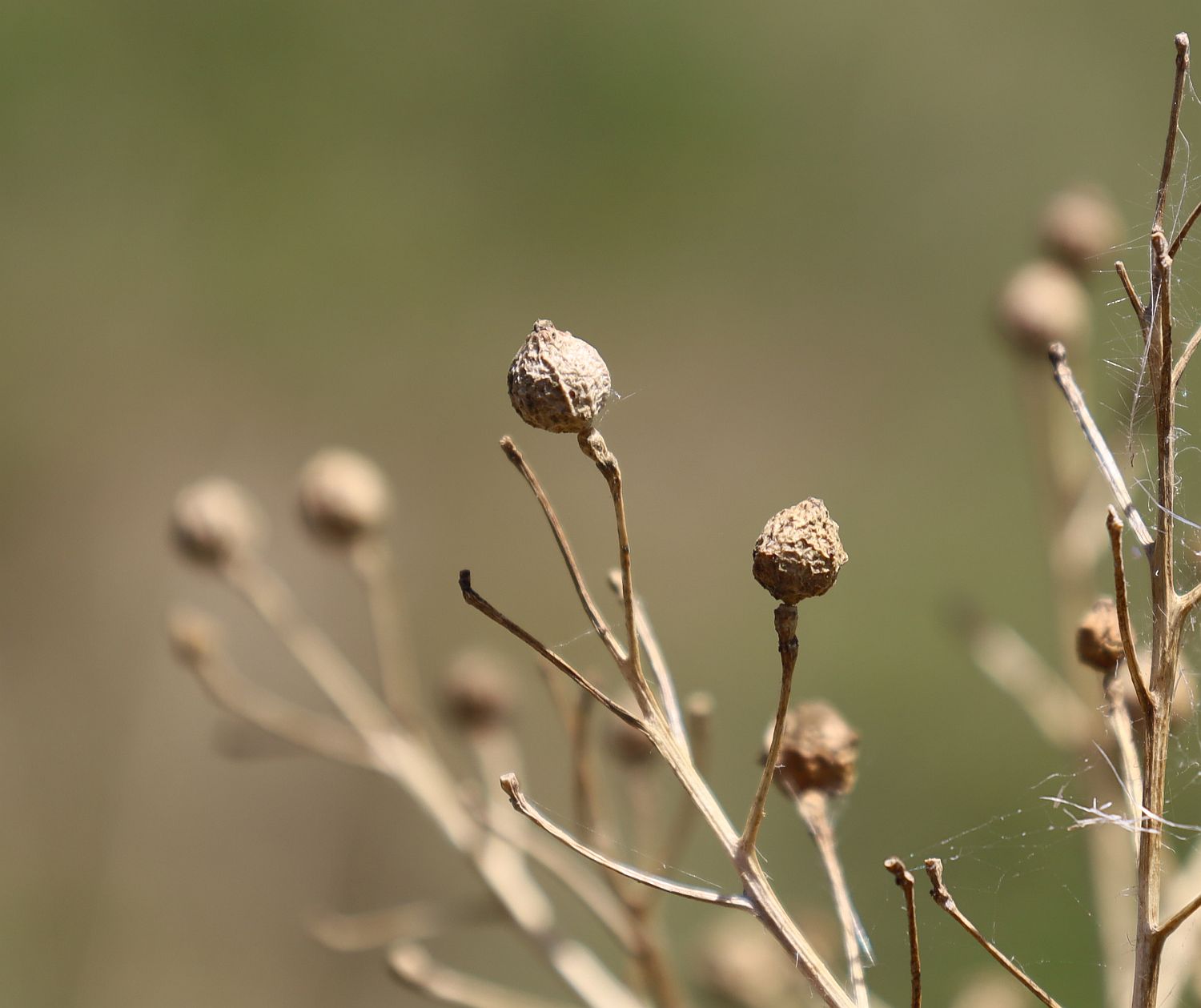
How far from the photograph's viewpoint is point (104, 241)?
322 cm

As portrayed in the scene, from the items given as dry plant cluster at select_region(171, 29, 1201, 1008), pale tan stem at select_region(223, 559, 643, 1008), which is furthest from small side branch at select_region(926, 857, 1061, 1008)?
pale tan stem at select_region(223, 559, 643, 1008)

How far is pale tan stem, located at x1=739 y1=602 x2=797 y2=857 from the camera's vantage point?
0.44m

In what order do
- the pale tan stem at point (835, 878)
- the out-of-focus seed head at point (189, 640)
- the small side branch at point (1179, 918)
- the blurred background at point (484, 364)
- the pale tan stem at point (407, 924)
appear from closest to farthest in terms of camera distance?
the small side branch at point (1179, 918) < the pale tan stem at point (835, 878) < the pale tan stem at point (407, 924) < the out-of-focus seed head at point (189, 640) < the blurred background at point (484, 364)

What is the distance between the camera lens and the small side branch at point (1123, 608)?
39 cm

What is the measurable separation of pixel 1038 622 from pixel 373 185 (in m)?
1.99

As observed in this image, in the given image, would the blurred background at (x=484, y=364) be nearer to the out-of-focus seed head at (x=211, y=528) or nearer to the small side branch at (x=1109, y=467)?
the out-of-focus seed head at (x=211, y=528)

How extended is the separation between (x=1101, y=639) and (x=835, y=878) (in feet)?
0.49

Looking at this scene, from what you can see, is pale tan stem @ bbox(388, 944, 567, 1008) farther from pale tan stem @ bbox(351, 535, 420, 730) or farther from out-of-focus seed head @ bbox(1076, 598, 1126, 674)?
out-of-focus seed head @ bbox(1076, 598, 1126, 674)

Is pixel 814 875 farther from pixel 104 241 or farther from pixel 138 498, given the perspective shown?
pixel 104 241

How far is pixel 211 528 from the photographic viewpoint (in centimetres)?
102

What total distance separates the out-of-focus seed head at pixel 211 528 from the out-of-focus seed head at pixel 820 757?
564 mm

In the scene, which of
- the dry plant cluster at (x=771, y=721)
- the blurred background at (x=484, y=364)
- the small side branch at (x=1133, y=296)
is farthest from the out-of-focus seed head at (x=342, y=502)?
the blurred background at (x=484, y=364)

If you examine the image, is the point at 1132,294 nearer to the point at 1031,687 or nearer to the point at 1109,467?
the point at 1109,467

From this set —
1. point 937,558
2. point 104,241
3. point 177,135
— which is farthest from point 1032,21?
point 104,241
